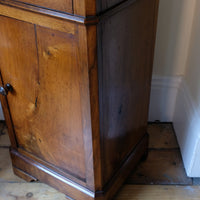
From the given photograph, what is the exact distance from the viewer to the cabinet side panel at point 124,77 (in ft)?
2.82

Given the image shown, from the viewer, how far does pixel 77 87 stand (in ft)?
2.90

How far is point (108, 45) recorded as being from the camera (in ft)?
2.75

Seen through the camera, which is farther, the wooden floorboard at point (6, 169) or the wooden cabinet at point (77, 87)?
the wooden floorboard at point (6, 169)

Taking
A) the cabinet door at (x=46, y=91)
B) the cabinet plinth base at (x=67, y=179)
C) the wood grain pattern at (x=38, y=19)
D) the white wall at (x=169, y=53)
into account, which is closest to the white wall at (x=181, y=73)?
the white wall at (x=169, y=53)

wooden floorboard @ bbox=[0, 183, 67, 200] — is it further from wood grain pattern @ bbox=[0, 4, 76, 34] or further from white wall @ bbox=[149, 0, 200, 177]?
wood grain pattern @ bbox=[0, 4, 76, 34]

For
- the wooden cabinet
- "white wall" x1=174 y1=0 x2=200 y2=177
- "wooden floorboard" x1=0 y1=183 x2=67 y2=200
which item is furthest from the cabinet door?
"white wall" x1=174 y1=0 x2=200 y2=177

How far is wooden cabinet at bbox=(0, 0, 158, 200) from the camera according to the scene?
0.80 meters

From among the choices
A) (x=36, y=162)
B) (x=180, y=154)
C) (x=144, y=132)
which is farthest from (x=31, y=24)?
(x=180, y=154)

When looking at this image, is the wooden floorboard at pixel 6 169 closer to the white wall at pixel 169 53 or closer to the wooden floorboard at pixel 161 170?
the wooden floorboard at pixel 161 170

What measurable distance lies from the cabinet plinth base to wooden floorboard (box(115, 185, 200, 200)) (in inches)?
2.4

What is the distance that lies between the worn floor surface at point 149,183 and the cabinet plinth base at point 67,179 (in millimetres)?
52

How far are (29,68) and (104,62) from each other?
0.89 ft

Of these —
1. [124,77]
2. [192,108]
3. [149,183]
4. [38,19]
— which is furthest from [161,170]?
[38,19]

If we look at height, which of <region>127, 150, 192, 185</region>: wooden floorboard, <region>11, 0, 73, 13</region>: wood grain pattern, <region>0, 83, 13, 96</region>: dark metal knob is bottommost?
<region>127, 150, 192, 185</region>: wooden floorboard
